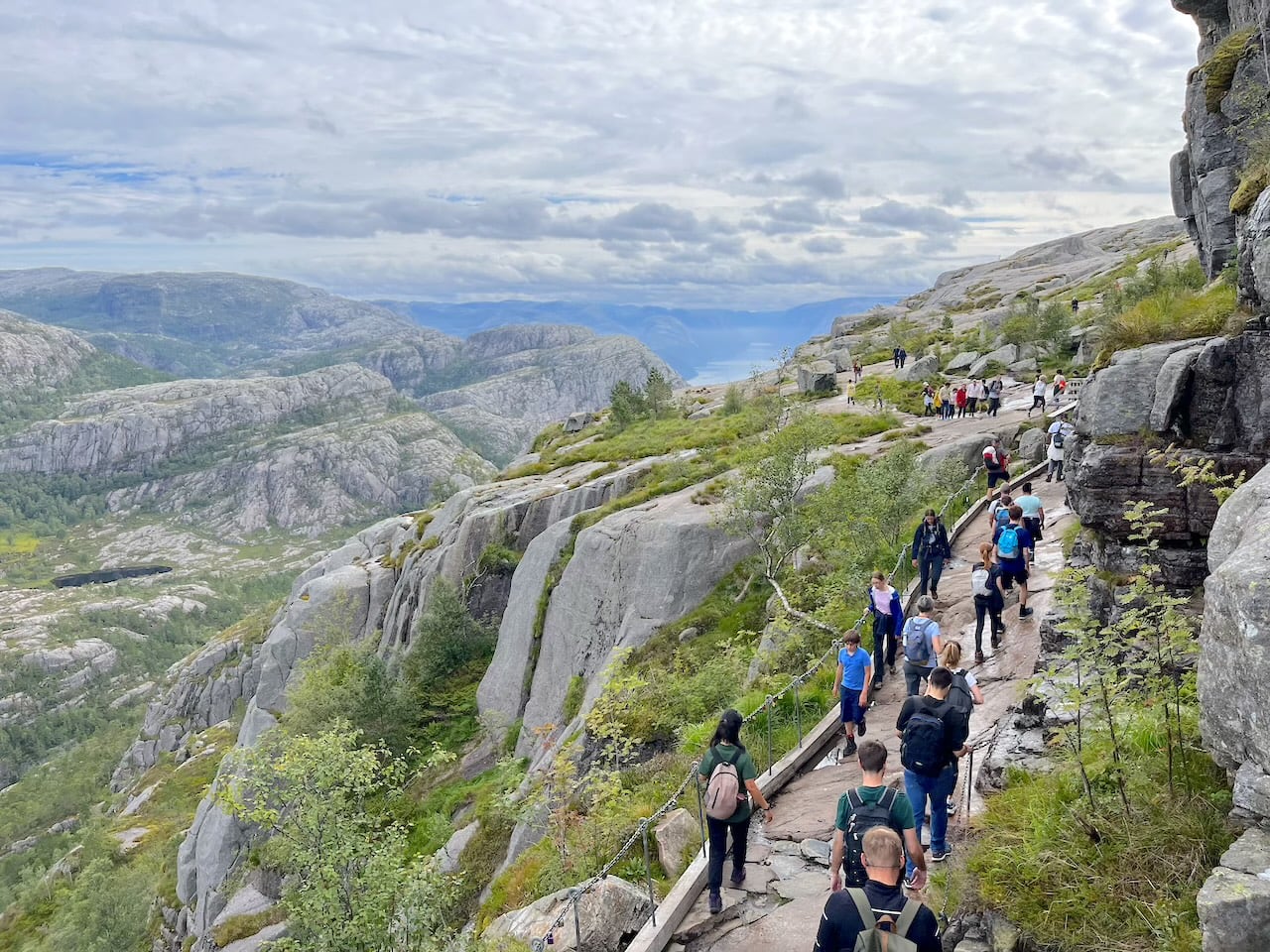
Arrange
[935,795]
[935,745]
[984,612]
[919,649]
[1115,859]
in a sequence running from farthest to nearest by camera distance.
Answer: [984,612]
[919,649]
[935,795]
[935,745]
[1115,859]

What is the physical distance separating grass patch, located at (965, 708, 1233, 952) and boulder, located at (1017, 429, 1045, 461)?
101ft

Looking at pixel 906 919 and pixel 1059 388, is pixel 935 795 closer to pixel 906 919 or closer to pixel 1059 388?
pixel 906 919

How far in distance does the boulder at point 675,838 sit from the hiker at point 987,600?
826cm

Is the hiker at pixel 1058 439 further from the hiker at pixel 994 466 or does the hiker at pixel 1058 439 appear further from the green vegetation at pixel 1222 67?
the green vegetation at pixel 1222 67

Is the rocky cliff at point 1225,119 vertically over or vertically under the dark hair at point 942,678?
over

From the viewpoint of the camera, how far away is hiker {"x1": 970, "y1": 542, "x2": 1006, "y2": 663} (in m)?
16.5

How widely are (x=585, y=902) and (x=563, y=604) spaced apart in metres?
28.1

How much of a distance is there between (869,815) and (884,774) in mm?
4646

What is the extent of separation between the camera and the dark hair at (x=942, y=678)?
9086 mm

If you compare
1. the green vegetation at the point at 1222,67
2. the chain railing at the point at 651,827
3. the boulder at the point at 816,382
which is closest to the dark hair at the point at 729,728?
the chain railing at the point at 651,827

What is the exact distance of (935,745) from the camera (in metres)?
9.05

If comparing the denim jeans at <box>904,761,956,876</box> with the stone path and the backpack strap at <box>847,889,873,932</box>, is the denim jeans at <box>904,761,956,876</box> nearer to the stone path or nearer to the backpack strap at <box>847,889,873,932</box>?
the stone path

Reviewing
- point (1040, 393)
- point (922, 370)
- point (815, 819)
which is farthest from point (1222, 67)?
point (922, 370)

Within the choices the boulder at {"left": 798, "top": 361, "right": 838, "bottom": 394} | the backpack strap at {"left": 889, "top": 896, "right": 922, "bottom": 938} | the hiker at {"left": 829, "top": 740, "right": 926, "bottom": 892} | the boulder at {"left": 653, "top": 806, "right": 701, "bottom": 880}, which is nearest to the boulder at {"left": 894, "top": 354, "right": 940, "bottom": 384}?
the boulder at {"left": 798, "top": 361, "right": 838, "bottom": 394}
